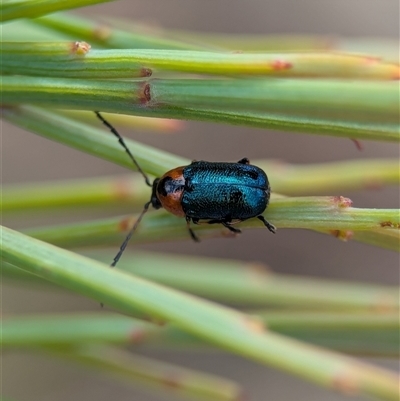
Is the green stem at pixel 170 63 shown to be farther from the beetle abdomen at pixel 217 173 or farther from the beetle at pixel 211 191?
the beetle abdomen at pixel 217 173

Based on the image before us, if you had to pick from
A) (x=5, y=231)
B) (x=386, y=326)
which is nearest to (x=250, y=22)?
(x=386, y=326)

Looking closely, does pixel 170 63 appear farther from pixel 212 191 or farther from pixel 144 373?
pixel 144 373

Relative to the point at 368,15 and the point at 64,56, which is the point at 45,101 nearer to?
the point at 64,56

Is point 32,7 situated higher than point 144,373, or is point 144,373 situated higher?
point 32,7

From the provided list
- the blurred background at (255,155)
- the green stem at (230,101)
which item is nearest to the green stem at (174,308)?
the green stem at (230,101)

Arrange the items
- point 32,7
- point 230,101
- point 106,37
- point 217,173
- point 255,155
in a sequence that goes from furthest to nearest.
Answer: point 255,155 < point 217,173 < point 106,37 < point 32,7 < point 230,101

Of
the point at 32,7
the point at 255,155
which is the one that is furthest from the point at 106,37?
the point at 255,155

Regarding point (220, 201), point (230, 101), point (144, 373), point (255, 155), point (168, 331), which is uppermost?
point (230, 101)

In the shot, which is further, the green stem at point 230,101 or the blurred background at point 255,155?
the blurred background at point 255,155

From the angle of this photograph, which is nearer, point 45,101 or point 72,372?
point 45,101
